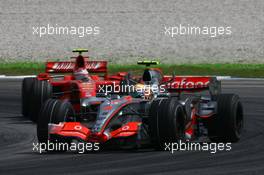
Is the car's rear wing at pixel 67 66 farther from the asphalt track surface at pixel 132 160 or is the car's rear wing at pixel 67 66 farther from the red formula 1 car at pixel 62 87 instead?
the asphalt track surface at pixel 132 160

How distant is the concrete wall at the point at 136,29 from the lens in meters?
51.9

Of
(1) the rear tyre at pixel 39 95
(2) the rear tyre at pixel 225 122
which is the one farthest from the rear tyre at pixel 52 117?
(1) the rear tyre at pixel 39 95

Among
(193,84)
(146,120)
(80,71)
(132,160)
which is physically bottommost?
(132,160)

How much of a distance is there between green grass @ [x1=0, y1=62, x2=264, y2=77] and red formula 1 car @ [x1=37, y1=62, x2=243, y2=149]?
22.0 metres

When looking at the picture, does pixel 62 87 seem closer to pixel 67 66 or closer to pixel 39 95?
pixel 39 95

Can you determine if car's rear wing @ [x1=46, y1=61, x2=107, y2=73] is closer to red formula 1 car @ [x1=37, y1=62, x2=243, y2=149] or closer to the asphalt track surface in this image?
the asphalt track surface

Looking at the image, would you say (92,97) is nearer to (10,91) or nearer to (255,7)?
(10,91)

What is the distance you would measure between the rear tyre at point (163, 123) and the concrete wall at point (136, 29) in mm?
34991

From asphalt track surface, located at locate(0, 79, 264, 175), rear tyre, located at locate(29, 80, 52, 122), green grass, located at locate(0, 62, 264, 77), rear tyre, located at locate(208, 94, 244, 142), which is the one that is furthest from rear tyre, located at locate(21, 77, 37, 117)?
green grass, located at locate(0, 62, 264, 77)

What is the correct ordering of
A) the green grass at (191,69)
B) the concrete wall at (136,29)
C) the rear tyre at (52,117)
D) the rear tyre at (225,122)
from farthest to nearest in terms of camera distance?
1. the concrete wall at (136,29)
2. the green grass at (191,69)
3. the rear tyre at (225,122)
4. the rear tyre at (52,117)

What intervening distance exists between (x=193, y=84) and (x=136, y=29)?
3856cm

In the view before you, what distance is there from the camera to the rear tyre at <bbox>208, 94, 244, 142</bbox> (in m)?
15.6

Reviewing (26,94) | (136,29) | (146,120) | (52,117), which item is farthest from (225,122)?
(136,29)

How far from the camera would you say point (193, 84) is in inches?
694
